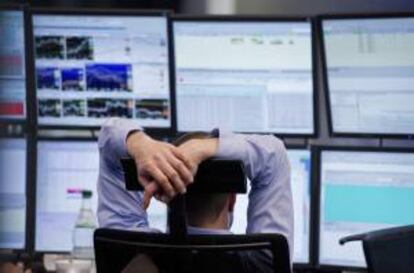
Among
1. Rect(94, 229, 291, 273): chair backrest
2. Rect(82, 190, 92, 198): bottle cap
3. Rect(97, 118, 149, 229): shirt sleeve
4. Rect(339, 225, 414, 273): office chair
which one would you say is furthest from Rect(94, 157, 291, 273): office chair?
Rect(82, 190, 92, 198): bottle cap

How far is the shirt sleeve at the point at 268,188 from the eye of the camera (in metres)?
1.52

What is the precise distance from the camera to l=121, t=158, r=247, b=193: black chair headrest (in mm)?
1270

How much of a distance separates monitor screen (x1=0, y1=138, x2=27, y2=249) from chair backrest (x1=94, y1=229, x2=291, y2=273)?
1664 millimetres

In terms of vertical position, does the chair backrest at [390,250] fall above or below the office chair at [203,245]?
below

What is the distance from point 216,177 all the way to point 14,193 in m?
1.83

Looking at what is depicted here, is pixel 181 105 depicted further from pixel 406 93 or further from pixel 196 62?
pixel 406 93

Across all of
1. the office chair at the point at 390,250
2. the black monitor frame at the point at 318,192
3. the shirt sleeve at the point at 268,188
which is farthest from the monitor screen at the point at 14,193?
the shirt sleeve at the point at 268,188

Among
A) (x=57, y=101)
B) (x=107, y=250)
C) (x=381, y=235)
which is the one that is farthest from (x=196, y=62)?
(x=107, y=250)

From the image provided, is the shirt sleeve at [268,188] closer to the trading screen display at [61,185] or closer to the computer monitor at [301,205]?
the computer monitor at [301,205]

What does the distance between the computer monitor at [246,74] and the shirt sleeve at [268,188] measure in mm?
1332

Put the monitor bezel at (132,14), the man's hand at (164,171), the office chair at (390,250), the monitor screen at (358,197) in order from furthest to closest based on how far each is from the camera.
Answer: the monitor bezel at (132,14) → the monitor screen at (358,197) → the office chair at (390,250) → the man's hand at (164,171)

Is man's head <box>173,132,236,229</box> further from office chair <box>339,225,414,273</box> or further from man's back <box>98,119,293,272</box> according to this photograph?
office chair <box>339,225,414,273</box>

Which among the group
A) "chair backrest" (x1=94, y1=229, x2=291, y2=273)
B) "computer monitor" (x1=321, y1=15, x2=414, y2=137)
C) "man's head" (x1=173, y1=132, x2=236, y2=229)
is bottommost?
"chair backrest" (x1=94, y1=229, x2=291, y2=273)

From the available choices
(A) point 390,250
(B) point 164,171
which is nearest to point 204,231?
(B) point 164,171
